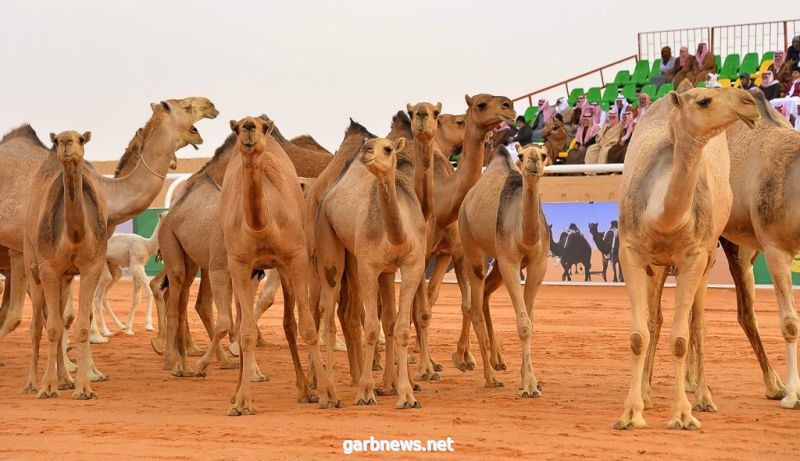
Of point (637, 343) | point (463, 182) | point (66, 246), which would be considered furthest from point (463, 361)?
point (66, 246)

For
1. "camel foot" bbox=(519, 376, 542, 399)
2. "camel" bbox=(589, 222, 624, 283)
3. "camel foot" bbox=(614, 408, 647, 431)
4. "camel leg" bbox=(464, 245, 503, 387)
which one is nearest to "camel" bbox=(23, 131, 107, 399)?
"camel leg" bbox=(464, 245, 503, 387)

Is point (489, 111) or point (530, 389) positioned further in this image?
point (489, 111)

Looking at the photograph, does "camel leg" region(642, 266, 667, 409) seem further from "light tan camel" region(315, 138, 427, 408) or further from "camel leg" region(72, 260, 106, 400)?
"camel leg" region(72, 260, 106, 400)

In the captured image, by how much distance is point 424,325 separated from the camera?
35.1 ft

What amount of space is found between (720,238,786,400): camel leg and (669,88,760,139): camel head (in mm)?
2582

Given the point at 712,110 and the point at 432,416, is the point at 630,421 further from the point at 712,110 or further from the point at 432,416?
the point at 712,110

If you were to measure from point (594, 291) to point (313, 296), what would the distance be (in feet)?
33.2

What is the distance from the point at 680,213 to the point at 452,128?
539 cm

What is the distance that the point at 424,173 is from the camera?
1050cm

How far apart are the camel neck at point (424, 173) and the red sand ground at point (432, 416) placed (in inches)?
64.5

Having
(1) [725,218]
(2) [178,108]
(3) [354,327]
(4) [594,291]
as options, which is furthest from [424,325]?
(4) [594,291]

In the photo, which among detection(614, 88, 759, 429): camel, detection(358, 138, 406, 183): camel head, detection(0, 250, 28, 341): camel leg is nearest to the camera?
detection(614, 88, 759, 429): camel

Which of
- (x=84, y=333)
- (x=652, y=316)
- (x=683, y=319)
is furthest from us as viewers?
(x=84, y=333)

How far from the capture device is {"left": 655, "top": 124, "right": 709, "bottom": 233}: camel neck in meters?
7.93
